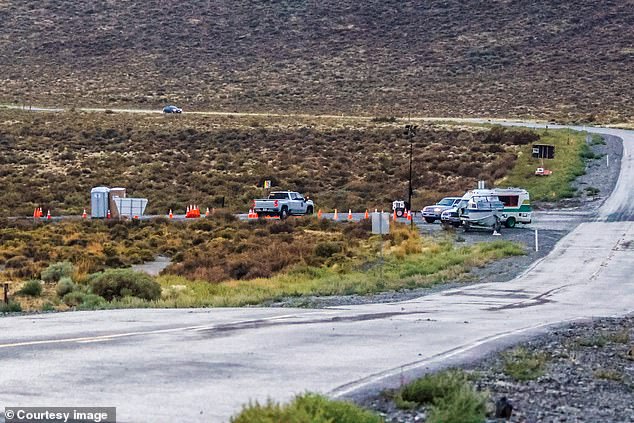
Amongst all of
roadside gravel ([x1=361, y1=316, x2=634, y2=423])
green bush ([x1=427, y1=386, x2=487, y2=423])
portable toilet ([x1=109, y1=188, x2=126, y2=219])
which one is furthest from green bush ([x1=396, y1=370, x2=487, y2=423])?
portable toilet ([x1=109, y1=188, x2=126, y2=219])

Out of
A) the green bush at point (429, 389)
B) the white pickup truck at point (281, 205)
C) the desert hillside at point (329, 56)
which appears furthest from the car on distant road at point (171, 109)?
the green bush at point (429, 389)

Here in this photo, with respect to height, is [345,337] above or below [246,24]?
below

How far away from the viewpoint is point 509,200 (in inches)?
1848

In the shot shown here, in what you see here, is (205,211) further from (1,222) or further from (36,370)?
(36,370)

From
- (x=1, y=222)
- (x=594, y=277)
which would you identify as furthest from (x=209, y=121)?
(x=594, y=277)

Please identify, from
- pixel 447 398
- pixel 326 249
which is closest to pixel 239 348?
pixel 447 398

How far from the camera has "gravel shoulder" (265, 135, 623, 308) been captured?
2670 cm

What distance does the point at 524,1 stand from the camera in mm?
122500

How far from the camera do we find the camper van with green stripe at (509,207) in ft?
154

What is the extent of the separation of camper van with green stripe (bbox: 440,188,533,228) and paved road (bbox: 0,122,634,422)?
1938cm

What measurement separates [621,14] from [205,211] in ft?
244

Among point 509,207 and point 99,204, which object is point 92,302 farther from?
point 99,204

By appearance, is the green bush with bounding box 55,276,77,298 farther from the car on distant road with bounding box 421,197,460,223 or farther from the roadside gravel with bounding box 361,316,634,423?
the car on distant road with bounding box 421,197,460,223

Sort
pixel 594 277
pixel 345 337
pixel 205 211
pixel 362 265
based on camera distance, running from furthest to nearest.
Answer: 1. pixel 205 211
2. pixel 362 265
3. pixel 594 277
4. pixel 345 337
